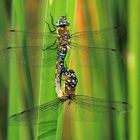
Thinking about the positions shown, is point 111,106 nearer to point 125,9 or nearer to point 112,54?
point 112,54

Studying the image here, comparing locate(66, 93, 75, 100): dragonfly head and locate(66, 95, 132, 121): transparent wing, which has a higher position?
locate(66, 93, 75, 100): dragonfly head

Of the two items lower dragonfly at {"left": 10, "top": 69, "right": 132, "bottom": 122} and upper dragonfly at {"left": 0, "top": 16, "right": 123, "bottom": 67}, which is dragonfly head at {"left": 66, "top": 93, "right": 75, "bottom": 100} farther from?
upper dragonfly at {"left": 0, "top": 16, "right": 123, "bottom": 67}

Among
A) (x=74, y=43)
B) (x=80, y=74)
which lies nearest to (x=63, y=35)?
(x=74, y=43)

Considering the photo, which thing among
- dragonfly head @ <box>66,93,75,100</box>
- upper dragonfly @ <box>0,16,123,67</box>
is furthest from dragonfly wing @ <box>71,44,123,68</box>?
dragonfly head @ <box>66,93,75,100</box>

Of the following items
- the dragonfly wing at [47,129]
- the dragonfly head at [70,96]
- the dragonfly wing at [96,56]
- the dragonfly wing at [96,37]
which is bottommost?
the dragonfly wing at [47,129]

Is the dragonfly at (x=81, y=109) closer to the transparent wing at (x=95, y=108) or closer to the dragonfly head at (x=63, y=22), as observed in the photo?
the transparent wing at (x=95, y=108)

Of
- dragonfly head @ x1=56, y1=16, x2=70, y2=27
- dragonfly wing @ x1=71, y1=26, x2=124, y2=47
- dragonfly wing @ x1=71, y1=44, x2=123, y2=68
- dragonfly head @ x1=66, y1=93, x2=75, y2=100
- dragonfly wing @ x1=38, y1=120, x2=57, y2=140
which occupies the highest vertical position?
dragonfly head @ x1=56, y1=16, x2=70, y2=27

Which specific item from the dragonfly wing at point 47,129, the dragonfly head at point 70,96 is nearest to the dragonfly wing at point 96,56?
the dragonfly head at point 70,96

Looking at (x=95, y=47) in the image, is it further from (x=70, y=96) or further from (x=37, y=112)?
(x=37, y=112)

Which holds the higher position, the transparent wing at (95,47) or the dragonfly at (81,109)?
the transparent wing at (95,47)

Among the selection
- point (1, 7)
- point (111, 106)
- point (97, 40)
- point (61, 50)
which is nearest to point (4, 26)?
point (1, 7)
